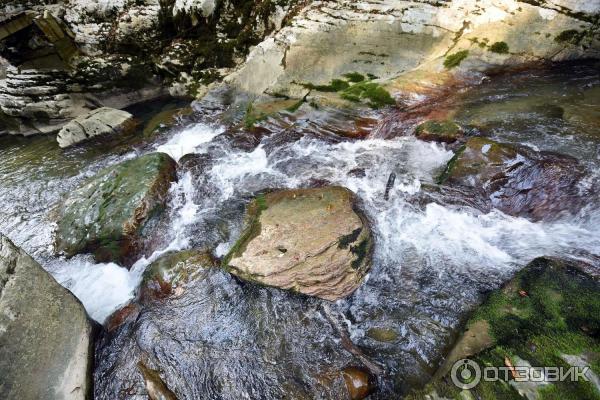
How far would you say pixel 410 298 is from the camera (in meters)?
4.76

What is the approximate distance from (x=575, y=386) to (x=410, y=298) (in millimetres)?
2022

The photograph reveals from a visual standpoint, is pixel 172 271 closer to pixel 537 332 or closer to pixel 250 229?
pixel 250 229

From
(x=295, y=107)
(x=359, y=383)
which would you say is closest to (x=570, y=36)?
(x=295, y=107)

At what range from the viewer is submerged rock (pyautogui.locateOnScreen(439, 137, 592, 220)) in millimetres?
5426

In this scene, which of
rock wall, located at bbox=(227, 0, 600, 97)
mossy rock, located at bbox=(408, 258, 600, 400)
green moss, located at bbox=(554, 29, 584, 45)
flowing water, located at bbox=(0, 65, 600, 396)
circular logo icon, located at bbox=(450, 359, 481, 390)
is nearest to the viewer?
mossy rock, located at bbox=(408, 258, 600, 400)

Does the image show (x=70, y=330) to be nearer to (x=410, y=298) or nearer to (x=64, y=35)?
(x=410, y=298)

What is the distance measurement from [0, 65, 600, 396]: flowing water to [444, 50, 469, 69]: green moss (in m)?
0.96

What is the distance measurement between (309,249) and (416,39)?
7.21 metres

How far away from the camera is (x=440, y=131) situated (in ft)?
23.5

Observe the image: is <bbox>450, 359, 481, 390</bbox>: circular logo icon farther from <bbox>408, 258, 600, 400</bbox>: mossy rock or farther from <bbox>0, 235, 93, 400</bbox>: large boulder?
<bbox>0, 235, 93, 400</bbox>: large boulder

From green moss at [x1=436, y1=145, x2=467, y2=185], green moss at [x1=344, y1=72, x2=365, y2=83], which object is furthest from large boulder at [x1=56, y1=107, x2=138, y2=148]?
green moss at [x1=436, y1=145, x2=467, y2=185]

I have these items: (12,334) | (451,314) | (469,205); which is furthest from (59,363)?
(469,205)

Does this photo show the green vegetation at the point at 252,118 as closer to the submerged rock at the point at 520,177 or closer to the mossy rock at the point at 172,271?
the mossy rock at the point at 172,271

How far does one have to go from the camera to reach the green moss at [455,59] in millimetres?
8578
